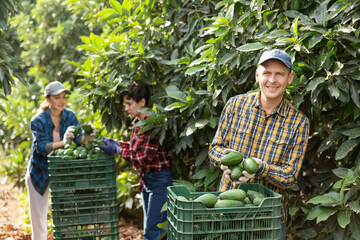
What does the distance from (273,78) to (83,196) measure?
2043mm

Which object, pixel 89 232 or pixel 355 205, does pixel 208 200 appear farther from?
pixel 89 232

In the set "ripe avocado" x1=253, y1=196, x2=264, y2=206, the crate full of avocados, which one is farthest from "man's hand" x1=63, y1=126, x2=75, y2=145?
"ripe avocado" x1=253, y1=196, x2=264, y2=206

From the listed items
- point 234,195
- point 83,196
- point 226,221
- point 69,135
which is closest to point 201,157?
point 83,196

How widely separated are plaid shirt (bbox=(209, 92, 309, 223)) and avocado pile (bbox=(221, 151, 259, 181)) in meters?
0.09

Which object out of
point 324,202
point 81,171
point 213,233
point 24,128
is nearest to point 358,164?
point 324,202

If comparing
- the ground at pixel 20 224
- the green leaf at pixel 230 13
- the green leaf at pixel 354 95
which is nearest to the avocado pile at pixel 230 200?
the green leaf at pixel 354 95

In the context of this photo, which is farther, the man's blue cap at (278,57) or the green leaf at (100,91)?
the green leaf at (100,91)

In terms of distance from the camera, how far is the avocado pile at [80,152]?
3965 mm

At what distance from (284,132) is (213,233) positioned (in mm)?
842

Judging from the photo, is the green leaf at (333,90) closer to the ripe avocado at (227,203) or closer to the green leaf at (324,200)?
the green leaf at (324,200)

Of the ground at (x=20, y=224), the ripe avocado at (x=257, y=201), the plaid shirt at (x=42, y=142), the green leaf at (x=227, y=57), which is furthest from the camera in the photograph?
the ground at (x=20, y=224)

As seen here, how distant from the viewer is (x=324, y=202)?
2.93 meters

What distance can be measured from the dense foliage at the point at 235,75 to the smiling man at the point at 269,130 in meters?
0.35

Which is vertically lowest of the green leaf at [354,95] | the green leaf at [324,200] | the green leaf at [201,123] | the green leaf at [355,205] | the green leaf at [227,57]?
the green leaf at [355,205]
